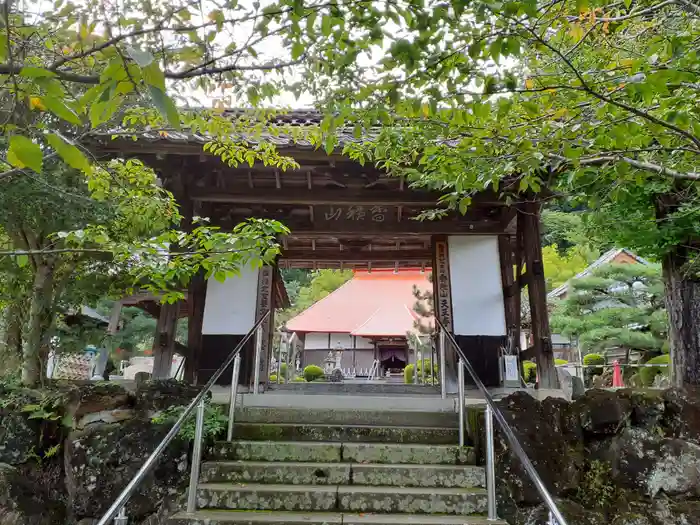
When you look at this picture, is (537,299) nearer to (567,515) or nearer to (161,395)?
(567,515)

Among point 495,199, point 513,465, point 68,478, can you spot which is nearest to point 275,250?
point 513,465

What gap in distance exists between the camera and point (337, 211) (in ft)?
22.0

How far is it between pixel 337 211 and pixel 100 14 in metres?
4.72

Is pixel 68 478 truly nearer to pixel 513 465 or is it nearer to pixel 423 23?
pixel 513 465

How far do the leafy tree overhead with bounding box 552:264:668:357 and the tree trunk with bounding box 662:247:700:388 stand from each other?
479cm

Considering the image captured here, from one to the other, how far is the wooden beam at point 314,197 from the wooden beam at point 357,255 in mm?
2250

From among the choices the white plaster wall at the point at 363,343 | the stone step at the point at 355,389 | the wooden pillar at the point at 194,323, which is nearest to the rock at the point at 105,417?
the wooden pillar at the point at 194,323

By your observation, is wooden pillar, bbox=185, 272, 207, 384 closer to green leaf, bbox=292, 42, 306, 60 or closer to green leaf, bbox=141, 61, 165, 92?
A: green leaf, bbox=292, 42, 306, 60

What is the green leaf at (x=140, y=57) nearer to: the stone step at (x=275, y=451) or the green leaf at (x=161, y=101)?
the green leaf at (x=161, y=101)

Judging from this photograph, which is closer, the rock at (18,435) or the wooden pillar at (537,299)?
the rock at (18,435)

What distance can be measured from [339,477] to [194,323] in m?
3.51

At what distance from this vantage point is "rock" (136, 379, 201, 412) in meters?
4.31

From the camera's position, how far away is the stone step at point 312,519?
307 centimetres

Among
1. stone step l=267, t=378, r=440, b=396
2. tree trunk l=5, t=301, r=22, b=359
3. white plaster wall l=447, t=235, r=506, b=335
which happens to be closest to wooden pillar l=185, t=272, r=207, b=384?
stone step l=267, t=378, r=440, b=396
